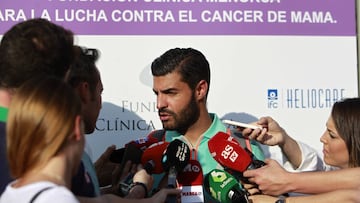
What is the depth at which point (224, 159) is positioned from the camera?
104 inches

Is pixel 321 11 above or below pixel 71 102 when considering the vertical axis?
above

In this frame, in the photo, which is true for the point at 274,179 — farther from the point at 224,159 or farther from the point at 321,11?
the point at 321,11

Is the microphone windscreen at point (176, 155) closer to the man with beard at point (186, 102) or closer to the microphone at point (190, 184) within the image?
the microphone at point (190, 184)

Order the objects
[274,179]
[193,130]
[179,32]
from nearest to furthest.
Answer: [274,179], [193,130], [179,32]

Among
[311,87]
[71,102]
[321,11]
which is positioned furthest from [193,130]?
[71,102]

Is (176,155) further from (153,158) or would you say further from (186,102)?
(186,102)

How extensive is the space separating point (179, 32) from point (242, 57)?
32 cm

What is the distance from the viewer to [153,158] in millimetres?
2617

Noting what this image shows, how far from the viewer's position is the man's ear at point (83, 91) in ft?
6.98

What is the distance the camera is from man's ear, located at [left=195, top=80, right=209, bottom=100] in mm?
2998

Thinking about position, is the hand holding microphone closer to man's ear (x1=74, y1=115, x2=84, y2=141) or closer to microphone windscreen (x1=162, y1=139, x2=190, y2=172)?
microphone windscreen (x1=162, y1=139, x2=190, y2=172)

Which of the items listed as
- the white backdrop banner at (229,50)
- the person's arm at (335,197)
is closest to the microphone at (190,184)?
the person's arm at (335,197)

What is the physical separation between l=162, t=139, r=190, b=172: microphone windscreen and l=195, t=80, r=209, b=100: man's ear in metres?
0.47

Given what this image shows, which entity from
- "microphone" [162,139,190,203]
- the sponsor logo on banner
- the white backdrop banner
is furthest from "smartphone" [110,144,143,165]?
the sponsor logo on banner
